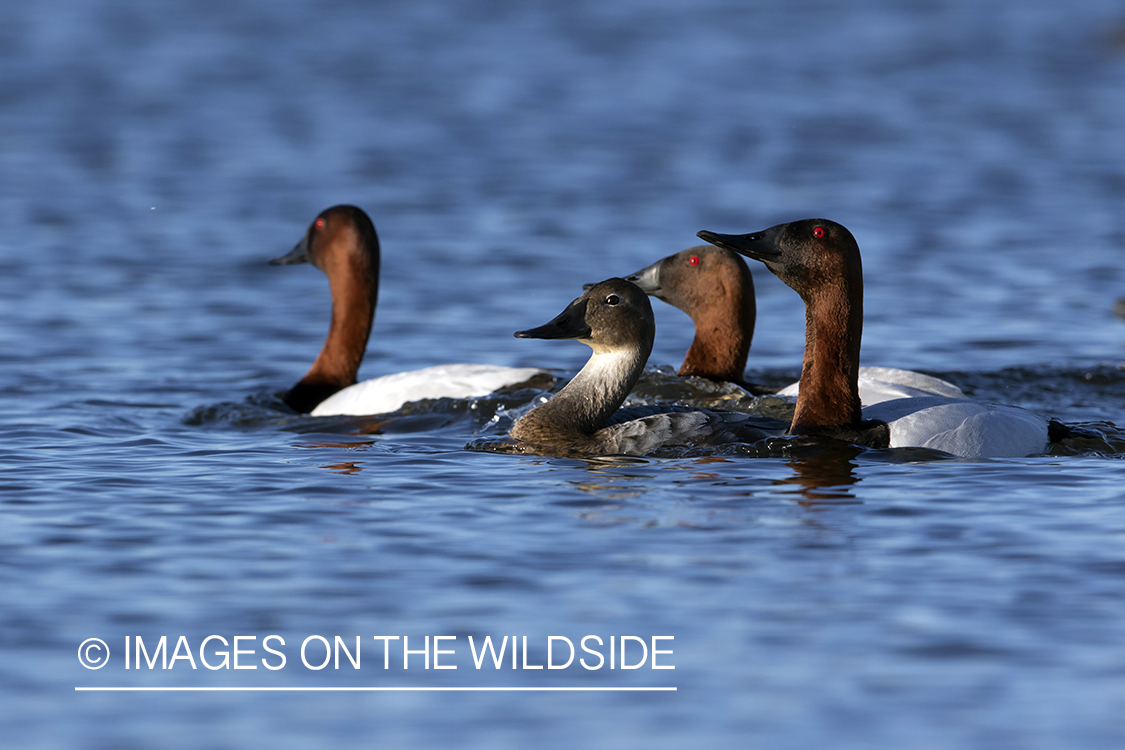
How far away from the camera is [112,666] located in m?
4.78

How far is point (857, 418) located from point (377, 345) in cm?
555

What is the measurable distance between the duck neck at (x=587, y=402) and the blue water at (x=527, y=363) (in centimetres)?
36

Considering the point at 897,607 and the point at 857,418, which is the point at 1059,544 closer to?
the point at 897,607

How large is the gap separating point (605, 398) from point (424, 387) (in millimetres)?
1838

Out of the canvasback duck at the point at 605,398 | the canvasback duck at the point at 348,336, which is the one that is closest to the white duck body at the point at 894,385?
the canvasback duck at the point at 605,398

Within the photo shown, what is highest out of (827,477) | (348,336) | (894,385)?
(348,336)

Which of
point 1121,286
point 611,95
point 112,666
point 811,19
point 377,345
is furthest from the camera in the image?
point 811,19

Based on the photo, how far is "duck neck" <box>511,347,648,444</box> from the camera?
805cm

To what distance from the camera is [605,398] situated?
26.6 ft

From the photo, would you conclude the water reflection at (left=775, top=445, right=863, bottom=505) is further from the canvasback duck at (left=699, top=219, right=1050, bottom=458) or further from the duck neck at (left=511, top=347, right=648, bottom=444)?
the duck neck at (left=511, top=347, right=648, bottom=444)

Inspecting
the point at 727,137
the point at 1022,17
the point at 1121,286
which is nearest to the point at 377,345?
the point at 1121,286

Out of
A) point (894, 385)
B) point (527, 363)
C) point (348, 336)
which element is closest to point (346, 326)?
point (348, 336)

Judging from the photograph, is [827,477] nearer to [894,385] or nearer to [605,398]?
[605,398]

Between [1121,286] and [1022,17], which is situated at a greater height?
[1022,17]
